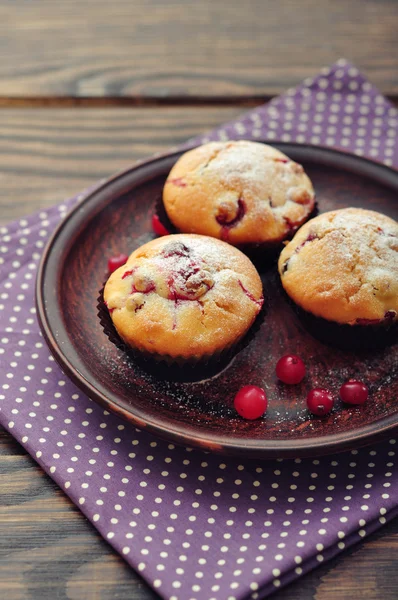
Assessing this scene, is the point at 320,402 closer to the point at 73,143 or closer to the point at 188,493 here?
the point at 188,493

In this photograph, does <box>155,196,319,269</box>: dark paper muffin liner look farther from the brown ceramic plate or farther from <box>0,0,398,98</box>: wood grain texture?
<box>0,0,398,98</box>: wood grain texture

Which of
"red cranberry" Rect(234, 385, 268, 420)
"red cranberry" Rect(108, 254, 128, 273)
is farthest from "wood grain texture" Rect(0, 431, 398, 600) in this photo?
"red cranberry" Rect(108, 254, 128, 273)

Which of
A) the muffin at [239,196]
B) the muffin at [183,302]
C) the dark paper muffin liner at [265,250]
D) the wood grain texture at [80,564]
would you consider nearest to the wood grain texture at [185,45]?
the muffin at [239,196]

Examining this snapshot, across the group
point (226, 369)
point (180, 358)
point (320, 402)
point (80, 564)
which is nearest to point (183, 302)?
point (180, 358)

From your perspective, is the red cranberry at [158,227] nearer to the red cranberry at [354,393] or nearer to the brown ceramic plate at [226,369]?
the brown ceramic plate at [226,369]

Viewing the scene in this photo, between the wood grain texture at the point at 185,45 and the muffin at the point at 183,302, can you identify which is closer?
the muffin at the point at 183,302

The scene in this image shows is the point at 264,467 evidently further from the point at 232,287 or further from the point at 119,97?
the point at 119,97
